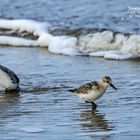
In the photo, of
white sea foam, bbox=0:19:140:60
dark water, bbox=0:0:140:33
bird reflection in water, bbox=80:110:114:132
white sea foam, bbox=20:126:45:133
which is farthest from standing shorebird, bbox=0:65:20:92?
dark water, bbox=0:0:140:33

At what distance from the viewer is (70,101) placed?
11594mm

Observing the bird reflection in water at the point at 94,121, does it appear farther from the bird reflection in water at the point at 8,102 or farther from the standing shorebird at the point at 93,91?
the bird reflection in water at the point at 8,102

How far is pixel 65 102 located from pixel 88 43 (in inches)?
235

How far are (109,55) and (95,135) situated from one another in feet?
22.0

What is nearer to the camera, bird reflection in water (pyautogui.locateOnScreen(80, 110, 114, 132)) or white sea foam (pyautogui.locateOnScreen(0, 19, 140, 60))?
bird reflection in water (pyautogui.locateOnScreen(80, 110, 114, 132))

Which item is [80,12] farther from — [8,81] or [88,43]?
[8,81]

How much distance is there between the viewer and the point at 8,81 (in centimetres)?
1273

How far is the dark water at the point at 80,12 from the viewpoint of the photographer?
749 inches

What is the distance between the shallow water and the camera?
9.52 m

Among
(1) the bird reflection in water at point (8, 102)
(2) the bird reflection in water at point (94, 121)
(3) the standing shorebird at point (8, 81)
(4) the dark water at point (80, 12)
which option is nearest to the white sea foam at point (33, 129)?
(2) the bird reflection in water at point (94, 121)

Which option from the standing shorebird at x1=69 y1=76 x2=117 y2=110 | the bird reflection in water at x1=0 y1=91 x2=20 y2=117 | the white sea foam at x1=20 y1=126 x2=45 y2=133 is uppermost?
the standing shorebird at x1=69 y1=76 x2=117 y2=110

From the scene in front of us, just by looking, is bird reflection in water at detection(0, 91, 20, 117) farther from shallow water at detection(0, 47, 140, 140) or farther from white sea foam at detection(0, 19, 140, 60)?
white sea foam at detection(0, 19, 140, 60)

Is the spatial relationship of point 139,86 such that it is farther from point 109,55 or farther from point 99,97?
point 109,55

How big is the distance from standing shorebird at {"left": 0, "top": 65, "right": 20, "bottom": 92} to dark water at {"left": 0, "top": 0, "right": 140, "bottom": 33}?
5.57 m
